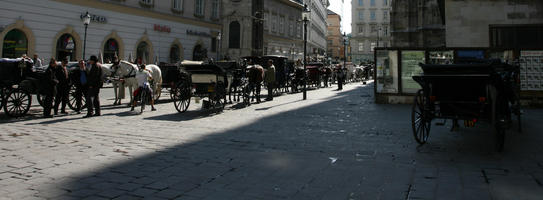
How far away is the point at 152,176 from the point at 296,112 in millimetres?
8010

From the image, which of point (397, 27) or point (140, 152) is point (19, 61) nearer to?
point (140, 152)

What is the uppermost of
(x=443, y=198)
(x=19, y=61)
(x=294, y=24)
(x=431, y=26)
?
(x=294, y=24)

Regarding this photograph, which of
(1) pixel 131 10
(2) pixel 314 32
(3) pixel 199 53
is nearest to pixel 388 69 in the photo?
(1) pixel 131 10

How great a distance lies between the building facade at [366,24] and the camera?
345 feet

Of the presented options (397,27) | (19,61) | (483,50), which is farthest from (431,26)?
(19,61)

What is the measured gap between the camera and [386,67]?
15.1m

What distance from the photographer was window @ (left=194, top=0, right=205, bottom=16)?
3804 centimetres

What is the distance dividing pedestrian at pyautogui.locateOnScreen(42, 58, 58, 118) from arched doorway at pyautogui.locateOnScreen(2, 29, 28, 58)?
1514 centimetres

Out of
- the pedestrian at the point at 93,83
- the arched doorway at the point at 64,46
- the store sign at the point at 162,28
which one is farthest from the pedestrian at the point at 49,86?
the store sign at the point at 162,28

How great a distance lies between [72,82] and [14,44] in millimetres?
14677

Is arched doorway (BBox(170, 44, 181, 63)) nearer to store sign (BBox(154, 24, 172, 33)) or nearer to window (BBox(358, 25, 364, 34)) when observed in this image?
store sign (BBox(154, 24, 172, 33))

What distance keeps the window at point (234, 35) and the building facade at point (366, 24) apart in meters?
64.1


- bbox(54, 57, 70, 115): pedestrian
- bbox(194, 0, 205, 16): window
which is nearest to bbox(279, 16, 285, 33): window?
bbox(194, 0, 205, 16): window

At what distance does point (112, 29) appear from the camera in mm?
28594
